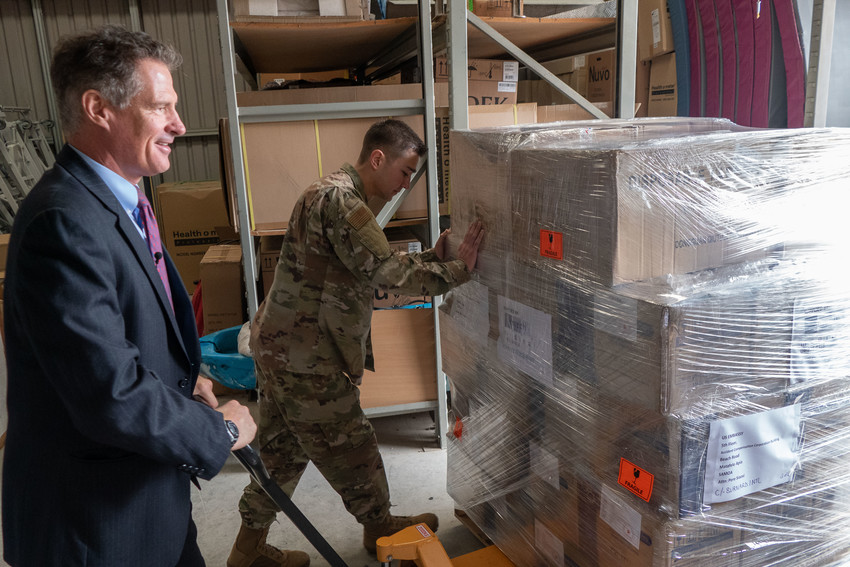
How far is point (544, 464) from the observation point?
171 cm

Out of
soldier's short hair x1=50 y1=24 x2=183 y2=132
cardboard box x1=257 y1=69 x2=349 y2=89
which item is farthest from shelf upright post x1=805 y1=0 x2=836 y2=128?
cardboard box x1=257 y1=69 x2=349 y2=89

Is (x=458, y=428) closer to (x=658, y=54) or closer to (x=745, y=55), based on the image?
(x=745, y=55)

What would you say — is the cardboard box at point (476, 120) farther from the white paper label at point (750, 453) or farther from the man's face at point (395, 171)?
the white paper label at point (750, 453)

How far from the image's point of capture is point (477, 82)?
3.40 metres

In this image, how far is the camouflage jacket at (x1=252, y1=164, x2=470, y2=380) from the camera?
6.59 feet

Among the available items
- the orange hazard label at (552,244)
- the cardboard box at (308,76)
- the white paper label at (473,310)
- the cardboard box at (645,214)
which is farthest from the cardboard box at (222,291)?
the cardboard box at (645,214)

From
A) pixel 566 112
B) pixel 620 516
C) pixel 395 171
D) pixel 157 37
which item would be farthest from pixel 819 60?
pixel 157 37

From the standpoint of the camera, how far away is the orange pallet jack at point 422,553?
1848mm

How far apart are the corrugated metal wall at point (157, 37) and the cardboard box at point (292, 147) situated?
201 inches

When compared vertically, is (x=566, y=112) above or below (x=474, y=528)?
above

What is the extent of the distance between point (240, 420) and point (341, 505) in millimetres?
1653

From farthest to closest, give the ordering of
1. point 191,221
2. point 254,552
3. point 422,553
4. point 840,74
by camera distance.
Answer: point 191,221
point 840,74
point 254,552
point 422,553

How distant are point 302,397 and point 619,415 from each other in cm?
118

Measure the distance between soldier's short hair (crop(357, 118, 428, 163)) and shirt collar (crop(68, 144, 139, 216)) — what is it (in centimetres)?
104
